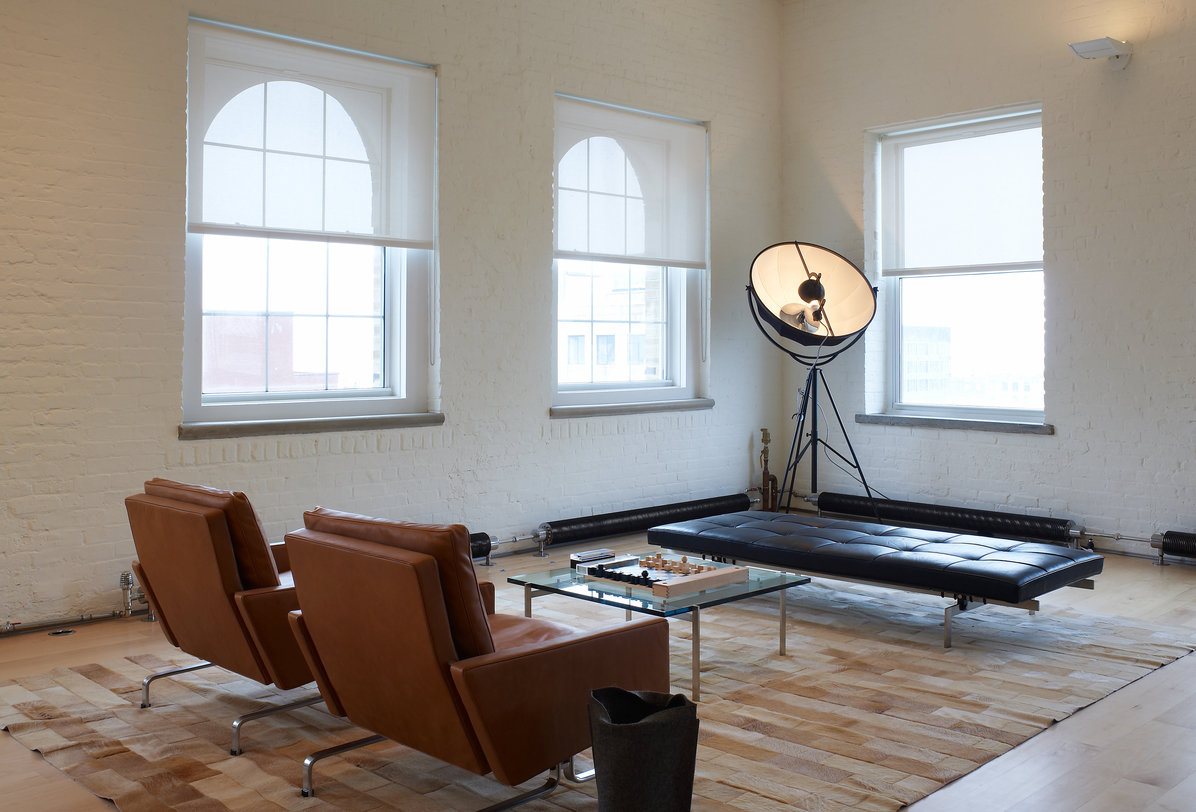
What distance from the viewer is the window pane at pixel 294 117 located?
5801 millimetres

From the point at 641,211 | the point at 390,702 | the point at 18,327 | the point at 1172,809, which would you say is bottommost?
the point at 1172,809

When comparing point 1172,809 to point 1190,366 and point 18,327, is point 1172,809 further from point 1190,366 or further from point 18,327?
point 18,327

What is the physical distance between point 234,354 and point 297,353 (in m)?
0.38

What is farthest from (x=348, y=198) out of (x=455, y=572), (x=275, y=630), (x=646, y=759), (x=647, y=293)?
(x=646, y=759)

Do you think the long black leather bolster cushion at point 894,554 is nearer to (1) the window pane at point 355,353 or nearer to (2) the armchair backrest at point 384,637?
(1) the window pane at point 355,353

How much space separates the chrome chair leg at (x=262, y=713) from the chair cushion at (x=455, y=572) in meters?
1.02

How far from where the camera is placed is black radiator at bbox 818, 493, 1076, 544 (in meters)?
6.95

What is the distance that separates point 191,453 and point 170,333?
63 cm

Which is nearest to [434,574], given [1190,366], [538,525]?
[538,525]

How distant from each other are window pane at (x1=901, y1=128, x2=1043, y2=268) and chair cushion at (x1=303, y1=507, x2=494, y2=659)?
19.4ft

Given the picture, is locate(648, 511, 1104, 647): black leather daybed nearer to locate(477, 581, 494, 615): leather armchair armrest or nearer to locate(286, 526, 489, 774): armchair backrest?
locate(477, 581, 494, 615): leather armchair armrest

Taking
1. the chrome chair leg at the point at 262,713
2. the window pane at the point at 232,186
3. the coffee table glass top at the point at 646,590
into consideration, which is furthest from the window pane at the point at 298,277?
the chrome chair leg at the point at 262,713

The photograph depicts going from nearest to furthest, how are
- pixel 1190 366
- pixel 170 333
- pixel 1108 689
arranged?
pixel 1108 689 → pixel 170 333 → pixel 1190 366

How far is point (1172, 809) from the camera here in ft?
9.62
